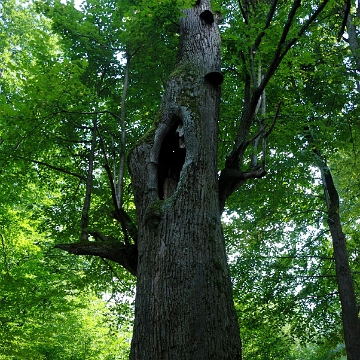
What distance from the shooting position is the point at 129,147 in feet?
22.8

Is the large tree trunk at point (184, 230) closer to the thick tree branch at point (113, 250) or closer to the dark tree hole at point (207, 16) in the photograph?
the thick tree branch at point (113, 250)

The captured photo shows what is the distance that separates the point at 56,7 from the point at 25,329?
301 inches

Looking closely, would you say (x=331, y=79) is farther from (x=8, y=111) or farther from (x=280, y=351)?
(x=280, y=351)

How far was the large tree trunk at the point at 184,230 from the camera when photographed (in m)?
2.48

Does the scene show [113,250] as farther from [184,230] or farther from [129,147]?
[129,147]

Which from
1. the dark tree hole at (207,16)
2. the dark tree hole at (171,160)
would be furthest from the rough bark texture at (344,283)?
the dark tree hole at (171,160)

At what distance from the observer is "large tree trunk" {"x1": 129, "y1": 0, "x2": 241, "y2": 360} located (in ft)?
8.13

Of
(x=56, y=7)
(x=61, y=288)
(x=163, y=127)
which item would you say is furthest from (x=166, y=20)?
(x=61, y=288)

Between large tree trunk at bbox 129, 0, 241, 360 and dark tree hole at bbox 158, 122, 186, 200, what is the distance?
0.01 meters

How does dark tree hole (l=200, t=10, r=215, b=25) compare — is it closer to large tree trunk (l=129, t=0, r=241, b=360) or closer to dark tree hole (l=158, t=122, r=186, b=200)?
large tree trunk (l=129, t=0, r=241, b=360)

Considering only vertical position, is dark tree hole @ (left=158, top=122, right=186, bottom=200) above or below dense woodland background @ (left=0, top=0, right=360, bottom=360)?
below

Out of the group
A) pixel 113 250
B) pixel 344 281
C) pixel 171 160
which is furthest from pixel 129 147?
pixel 344 281

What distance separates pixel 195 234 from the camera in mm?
2930

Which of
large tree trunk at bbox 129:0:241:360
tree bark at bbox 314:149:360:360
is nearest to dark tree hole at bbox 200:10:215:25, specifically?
→ large tree trunk at bbox 129:0:241:360
